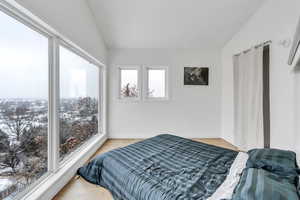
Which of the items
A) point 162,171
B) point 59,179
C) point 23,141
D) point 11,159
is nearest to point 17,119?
point 23,141

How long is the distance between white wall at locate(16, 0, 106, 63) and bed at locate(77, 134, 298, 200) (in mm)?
1602

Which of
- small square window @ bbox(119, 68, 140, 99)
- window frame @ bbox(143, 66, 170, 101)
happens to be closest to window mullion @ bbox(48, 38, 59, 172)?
small square window @ bbox(119, 68, 140, 99)

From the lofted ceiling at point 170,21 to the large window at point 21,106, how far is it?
155 centimetres

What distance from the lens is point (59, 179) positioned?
1.85 m

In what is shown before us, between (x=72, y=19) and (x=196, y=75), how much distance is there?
121 inches

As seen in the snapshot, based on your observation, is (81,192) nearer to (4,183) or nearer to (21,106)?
(4,183)

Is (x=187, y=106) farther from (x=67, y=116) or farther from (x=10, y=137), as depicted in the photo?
(x=10, y=137)

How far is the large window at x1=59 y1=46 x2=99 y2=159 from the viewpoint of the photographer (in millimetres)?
2188

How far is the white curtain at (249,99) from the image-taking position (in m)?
2.72

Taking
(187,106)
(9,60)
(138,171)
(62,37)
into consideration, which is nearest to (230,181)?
(138,171)

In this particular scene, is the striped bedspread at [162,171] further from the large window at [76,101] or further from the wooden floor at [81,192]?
the large window at [76,101]

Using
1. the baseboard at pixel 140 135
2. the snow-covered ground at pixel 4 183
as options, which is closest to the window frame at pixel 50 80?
the snow-covered ground at pixel 4 183

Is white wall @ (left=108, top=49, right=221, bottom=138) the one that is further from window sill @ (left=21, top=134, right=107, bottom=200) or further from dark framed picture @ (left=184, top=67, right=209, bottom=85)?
window sill @ (left=21, top=134, right=107, bottom=200)

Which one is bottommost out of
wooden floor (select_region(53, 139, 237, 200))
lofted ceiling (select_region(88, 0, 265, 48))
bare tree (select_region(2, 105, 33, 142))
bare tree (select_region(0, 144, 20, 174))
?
wooden floor (select_region(53, 139, 237, 200))
